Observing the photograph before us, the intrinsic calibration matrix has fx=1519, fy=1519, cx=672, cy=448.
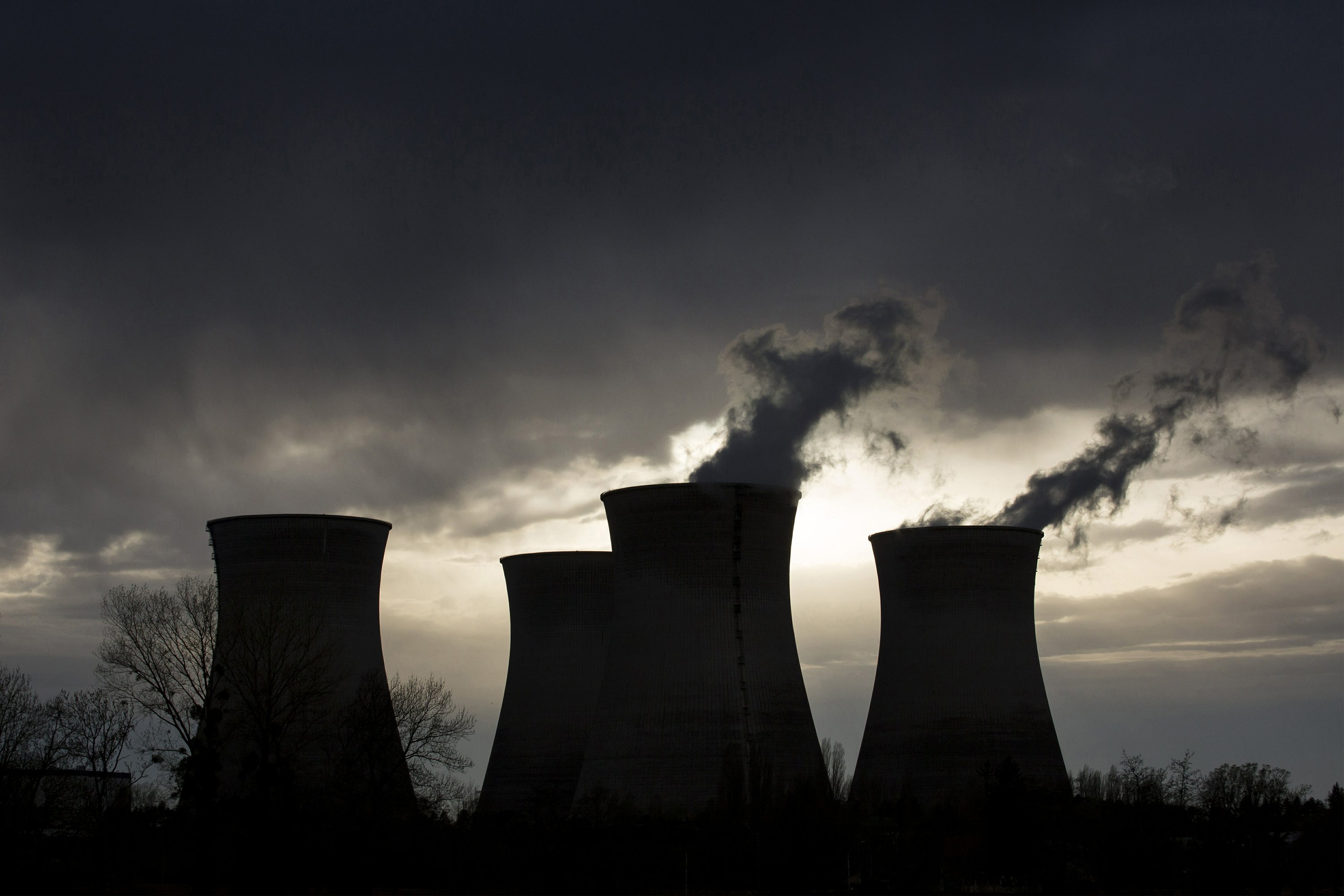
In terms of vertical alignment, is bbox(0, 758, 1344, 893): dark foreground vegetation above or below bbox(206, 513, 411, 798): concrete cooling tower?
below

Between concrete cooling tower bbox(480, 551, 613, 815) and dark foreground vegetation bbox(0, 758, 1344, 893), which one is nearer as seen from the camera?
dark foreground vegetation bbox(0, 758, 1344, 893)

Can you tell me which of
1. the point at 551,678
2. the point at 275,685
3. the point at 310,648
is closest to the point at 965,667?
the point at 551,678

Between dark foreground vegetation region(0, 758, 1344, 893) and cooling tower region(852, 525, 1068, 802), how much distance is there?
3736mm

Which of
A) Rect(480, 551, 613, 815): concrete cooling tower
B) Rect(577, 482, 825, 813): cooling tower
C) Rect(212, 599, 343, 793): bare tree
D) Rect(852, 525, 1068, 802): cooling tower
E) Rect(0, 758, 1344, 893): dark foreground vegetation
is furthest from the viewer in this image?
Rect(480, 551, 613, 815): concrete cooling tower

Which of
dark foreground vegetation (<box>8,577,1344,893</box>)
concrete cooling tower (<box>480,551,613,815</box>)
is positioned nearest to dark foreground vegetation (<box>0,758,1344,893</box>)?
dark foreground vegetation (<box>8,577,1344,893</box>)

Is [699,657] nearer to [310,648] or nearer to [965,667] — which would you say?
[965,667]

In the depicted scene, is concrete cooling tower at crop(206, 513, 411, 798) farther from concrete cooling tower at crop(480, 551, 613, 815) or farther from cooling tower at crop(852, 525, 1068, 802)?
cooling tower at crop(852, 525, 1068, 802)

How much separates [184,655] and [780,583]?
874cm

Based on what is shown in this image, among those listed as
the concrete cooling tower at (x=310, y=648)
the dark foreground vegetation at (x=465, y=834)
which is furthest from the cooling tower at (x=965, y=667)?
the concrete cooling tower at (x=310, y=648)

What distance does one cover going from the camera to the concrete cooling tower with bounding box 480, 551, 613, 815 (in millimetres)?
27203

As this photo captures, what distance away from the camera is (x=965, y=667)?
24.2 m

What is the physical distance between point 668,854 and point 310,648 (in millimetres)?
7934

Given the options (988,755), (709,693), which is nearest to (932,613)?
(988,755)

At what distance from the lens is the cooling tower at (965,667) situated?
24.2 meters
